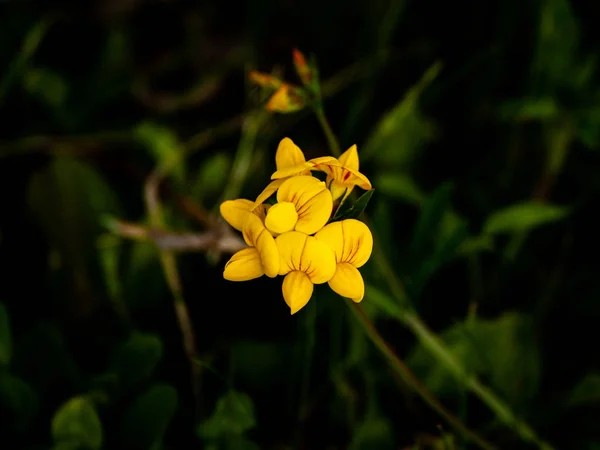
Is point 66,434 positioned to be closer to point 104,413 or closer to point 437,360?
point 104,413

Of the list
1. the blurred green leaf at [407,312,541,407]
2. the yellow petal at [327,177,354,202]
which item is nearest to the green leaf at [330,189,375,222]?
the yellow petal at [327,177,354,202]

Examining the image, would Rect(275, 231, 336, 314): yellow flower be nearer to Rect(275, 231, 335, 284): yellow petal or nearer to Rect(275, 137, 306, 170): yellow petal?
Rect(275, 231, 335, 284): yellow petal

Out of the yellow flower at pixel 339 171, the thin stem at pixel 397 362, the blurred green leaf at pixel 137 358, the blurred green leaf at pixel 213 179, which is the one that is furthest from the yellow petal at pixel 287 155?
the blurred green leaf at pixel 213 179

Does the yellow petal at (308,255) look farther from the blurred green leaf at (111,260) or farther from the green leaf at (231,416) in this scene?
the blurred green leaf at (111,260)

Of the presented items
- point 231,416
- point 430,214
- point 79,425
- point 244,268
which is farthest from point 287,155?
point 79,425

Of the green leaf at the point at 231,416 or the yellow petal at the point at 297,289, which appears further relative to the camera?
the green leaf at the point at 231,416

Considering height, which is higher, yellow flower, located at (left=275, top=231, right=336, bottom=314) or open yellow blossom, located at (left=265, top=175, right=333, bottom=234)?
open yellow blossom, located at (left=265, top=175, right=333, bottom=234)
